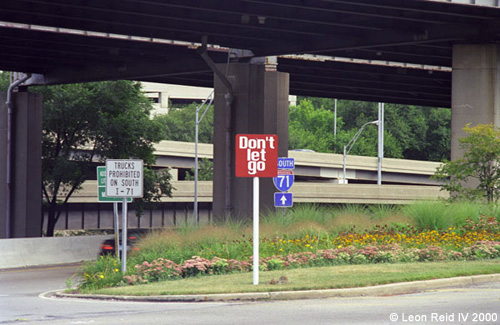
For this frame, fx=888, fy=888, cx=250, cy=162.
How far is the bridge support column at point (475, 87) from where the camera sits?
34.5 metres

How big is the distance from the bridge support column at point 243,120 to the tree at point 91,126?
11695 mm

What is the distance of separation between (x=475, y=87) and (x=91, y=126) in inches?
871

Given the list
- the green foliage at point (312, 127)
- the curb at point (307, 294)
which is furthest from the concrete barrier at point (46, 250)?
the green foliage at point (312, 127)

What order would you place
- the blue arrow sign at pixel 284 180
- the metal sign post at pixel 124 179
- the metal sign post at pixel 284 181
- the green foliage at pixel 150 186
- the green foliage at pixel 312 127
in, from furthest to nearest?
1. the green foliage at pixel 312 127
2. the green foliage at pixel 150 186
3. the blue arrow sign at pixel 284 180
4. the metal sign post at pixel 284 181
5. the metal sign post at pixel 124 179

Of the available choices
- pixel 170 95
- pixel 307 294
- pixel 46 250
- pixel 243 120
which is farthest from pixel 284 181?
pixel 170 95

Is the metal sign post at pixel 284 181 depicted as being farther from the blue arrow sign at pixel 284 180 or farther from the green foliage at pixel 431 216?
the green foliage at pixel 431 216

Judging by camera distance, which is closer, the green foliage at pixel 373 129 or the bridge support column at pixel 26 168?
the bridge support column at pixel 26 168

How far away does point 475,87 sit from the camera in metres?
34.8

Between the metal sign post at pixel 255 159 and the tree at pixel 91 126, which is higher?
the tree at pixel 91 126

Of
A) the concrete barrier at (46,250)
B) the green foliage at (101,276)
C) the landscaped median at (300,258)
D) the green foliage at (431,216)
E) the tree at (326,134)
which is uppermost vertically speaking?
the tree at (326,134)

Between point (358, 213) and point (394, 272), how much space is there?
8789mm

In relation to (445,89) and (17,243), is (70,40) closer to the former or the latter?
(17,243)

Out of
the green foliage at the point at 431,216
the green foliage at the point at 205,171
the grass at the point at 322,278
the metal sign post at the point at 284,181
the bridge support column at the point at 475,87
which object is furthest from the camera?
the green foliage at the point at 205,171

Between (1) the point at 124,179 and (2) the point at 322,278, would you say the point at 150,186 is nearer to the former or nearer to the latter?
(1) the point at 124,179
